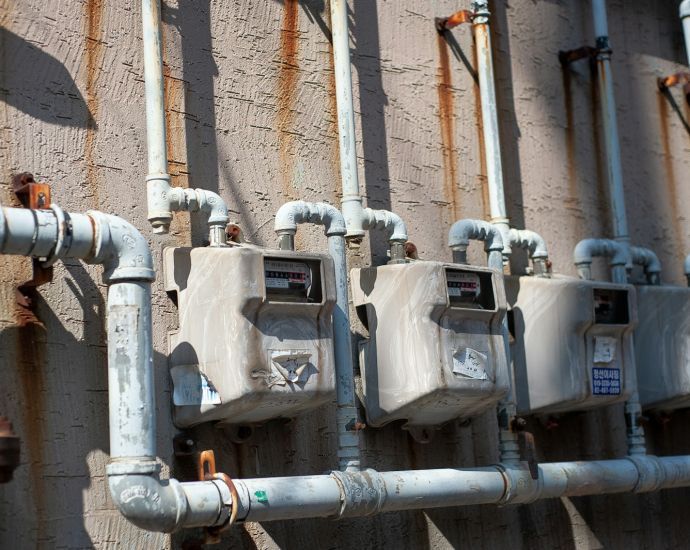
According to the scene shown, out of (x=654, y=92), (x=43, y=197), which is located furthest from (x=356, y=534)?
(x=654, y=92)

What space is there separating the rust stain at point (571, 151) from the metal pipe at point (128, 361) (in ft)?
7.17

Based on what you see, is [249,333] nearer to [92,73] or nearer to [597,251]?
[92,73]

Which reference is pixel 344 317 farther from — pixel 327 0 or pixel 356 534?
pixel 327 0

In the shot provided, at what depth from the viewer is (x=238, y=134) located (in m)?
3.37

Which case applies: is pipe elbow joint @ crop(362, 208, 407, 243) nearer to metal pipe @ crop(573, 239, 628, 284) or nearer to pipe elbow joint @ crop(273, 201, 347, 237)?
pipe elbow joint @ crop(273, 201, 347, 237)

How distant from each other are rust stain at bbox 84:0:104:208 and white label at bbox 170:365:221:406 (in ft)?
1.75

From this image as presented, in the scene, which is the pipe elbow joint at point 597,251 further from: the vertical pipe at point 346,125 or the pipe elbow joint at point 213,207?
the pipe elbow joint at point 213,207

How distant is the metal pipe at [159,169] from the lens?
3008mm

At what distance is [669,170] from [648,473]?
1517mm

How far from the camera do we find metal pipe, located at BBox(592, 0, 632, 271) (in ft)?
14.2

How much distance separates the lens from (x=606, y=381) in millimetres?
3758

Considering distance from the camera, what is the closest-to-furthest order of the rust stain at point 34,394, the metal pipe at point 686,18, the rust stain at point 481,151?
the rust stain at point 34,394
the rust stain at point 481,151
the metal pipe at point 686,18

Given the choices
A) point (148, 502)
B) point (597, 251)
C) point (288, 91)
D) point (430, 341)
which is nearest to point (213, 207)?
point (288, 91)

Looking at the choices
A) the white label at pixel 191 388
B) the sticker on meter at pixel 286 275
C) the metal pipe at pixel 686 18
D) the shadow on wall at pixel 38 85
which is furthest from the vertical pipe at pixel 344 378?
the metal pipe at pixel 686 18
